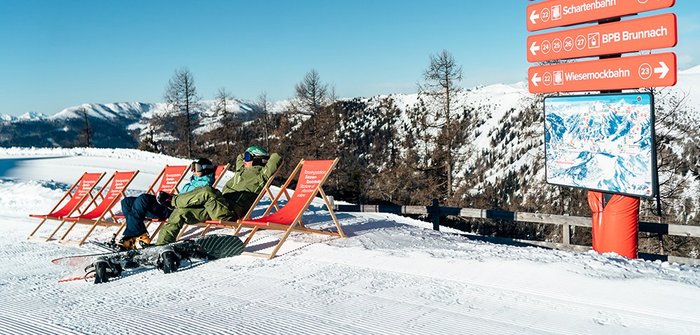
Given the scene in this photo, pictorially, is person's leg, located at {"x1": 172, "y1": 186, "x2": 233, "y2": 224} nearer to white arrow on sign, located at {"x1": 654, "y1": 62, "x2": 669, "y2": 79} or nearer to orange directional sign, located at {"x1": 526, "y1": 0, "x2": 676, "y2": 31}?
orange directional sign, located at {"x1": 526, "y1": 0, "x2": 676, "y2": 31}

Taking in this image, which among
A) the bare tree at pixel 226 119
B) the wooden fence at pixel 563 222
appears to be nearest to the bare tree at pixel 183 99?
the bare tree at pixel 226 119

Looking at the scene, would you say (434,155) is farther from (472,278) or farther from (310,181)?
(472,278)

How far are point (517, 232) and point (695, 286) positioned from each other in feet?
67.3

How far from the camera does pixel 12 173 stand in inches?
875

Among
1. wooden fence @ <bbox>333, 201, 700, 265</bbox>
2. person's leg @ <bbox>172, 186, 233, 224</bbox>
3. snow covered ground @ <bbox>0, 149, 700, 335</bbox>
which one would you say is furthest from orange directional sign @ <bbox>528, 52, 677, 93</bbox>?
person's leg @ <bbox>172, 186, 233, 224</bbox>

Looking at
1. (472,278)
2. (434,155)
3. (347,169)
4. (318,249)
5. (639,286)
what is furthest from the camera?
(347,169)

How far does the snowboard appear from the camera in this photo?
6.31 metres

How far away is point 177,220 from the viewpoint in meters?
7.46

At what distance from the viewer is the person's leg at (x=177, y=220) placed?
7.34 metres

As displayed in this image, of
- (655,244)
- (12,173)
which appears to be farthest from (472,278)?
(12,173)

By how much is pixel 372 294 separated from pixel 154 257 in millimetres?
2977

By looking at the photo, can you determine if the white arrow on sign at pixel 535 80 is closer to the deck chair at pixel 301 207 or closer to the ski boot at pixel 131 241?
the deck chair at pixel 301 207

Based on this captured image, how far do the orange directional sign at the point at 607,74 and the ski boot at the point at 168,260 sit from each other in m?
5.73

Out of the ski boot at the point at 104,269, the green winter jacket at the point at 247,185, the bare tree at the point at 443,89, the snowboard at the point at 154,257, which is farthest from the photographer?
the bare tree at the point at 443,89
